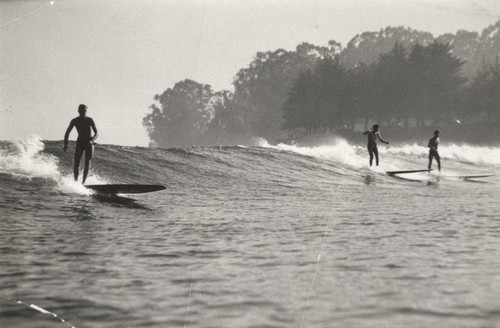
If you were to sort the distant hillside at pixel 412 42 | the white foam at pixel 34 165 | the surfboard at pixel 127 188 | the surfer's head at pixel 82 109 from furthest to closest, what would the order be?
the distant hillside at pixel 412 42, the surfer's head at pixel 82 109, the white foam at pixel 34 165, the surfboard at pixel 127 188

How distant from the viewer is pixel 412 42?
268 feet

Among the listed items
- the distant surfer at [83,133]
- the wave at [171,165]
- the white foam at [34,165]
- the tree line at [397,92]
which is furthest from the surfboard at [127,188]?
the tree line at [397,92]

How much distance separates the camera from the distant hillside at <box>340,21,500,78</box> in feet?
270

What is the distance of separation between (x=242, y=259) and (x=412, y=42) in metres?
Result: 85.0

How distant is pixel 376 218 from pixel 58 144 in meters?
11.4

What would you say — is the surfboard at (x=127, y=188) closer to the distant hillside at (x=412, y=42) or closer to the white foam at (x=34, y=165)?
the white foam at (x=34, y=165)

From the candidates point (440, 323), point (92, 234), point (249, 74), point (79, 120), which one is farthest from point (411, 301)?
point (249, 74)

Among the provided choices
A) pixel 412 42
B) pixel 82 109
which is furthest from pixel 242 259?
pixel 412 42

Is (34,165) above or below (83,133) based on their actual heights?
below

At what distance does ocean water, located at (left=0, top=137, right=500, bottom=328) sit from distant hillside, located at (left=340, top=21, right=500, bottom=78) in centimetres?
7778

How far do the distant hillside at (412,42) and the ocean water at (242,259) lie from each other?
77.8 metres

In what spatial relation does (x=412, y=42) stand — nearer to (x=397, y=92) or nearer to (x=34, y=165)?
(x=397, y=92)

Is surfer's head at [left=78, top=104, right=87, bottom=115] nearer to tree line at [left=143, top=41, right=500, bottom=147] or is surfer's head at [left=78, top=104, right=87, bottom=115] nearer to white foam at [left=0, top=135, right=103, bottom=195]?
white foam at [left=0, top=135, right=103, bottom=195]

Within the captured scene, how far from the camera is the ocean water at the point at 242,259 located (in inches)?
116
